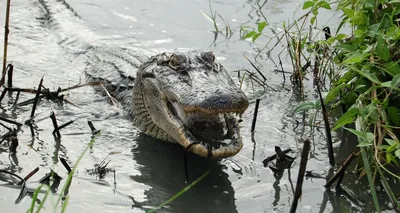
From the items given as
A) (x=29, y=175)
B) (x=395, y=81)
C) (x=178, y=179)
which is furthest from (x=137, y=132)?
(x=395, y=81)

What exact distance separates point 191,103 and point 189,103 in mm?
24

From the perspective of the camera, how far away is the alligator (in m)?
4.17

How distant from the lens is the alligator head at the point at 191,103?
13.7ft

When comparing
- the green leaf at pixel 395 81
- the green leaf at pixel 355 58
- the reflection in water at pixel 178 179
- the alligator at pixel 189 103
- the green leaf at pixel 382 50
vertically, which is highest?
the green leaf at pixel 382 50

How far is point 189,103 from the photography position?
4.39 meters

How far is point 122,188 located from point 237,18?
4155 mm

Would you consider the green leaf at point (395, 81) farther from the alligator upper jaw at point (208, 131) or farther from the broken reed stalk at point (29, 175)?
the broken reed stalk at point (29, 175)

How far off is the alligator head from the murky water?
0.74ft

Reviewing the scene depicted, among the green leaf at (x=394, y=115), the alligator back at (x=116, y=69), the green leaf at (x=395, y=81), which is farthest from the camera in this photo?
the alligator back at (x=116, y=69)

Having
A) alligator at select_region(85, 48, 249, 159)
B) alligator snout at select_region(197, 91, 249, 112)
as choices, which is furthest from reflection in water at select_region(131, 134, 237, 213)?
alligator snout at select_region(197, 91, 249, 112)

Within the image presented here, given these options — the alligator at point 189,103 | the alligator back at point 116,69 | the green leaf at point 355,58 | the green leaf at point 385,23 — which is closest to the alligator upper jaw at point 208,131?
the alligator at point 189,103

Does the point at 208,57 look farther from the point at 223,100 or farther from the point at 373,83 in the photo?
the point at 373,83

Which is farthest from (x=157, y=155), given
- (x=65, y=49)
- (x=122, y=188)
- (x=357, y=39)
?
(x=65, y=49)

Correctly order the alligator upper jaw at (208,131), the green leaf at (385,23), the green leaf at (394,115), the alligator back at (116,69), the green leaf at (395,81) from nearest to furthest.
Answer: the green leaf at (395,81) < the green leaf at (394,115) < the green leaf at (385,23) < the alligator upper jaw at (208,131) < the alligator back at (116,69)
